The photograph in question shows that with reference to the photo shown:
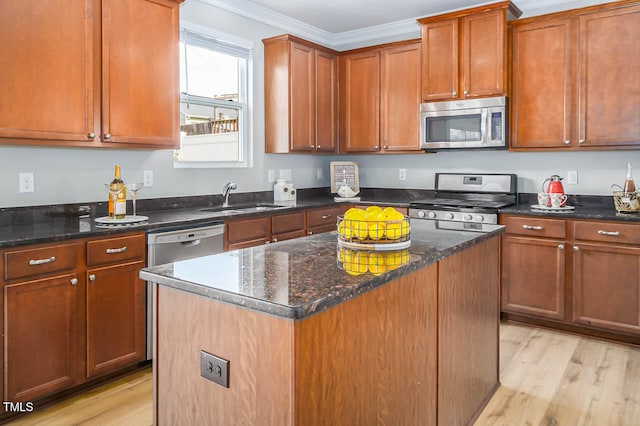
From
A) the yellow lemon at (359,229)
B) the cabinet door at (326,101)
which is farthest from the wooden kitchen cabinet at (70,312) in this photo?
the cabinet door at (326,101)

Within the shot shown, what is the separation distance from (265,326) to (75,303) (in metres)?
1.72

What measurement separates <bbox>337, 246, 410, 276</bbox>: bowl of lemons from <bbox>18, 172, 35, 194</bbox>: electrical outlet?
2083 mm

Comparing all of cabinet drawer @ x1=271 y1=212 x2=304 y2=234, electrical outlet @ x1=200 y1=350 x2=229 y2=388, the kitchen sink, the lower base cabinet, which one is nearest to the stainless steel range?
the lower base cabinet

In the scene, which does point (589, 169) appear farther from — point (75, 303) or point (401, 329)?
point (75, 303)

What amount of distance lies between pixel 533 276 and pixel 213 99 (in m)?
2.94

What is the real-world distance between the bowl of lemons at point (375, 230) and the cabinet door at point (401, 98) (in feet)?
9.58

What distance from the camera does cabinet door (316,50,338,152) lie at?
15.4 feet

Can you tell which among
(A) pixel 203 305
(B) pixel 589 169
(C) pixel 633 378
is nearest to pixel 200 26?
(A) pixel 203 305

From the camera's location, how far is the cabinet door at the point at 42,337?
224cm

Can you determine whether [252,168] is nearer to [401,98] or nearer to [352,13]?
[401,98]

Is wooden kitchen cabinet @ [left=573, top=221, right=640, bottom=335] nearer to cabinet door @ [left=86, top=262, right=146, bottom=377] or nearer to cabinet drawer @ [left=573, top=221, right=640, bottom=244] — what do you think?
cabinet drawer @ [left=573, top=221, right=640, bottom=244]

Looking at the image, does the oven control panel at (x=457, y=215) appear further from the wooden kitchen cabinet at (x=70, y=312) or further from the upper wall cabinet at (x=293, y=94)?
the wooden kitchen cabinet at (x=70, y=312)

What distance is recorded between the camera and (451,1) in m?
4.15

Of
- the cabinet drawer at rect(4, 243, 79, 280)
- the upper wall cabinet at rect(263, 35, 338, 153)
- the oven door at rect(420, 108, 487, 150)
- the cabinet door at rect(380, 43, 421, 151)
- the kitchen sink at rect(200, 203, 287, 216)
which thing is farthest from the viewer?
the cabinet door at rect(380, 43, 421, 151)
